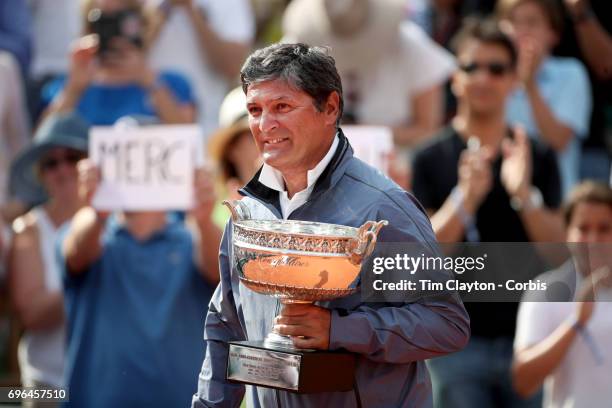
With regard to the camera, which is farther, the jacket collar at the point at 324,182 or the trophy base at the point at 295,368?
the jacket collar at the point at 324,182

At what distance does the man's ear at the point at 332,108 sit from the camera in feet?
11.7

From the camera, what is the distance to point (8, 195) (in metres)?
7.27

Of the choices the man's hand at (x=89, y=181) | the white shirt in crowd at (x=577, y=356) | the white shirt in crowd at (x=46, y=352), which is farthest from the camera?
the white shirt in crowd at (x=46, y=352)

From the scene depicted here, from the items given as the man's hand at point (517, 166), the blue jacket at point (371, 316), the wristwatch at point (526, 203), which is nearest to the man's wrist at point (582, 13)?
the man's hand at point (517, 166)

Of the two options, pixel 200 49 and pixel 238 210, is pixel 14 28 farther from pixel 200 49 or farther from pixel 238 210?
pixel 238 210

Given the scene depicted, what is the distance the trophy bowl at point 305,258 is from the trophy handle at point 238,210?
15 cm

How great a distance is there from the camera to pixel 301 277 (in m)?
3.37

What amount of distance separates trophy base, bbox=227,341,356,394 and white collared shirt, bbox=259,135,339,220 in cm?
40

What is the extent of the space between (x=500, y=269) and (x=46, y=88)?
3759mm

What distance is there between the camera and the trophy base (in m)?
3.34

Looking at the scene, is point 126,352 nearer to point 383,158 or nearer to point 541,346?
point 383,158

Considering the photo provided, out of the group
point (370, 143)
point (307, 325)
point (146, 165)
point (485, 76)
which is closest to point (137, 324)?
point (146, 165)

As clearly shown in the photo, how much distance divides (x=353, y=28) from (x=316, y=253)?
4.27 m

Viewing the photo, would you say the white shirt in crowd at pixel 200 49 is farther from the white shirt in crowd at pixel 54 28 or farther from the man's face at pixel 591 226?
the man's face at pixel 591 226
